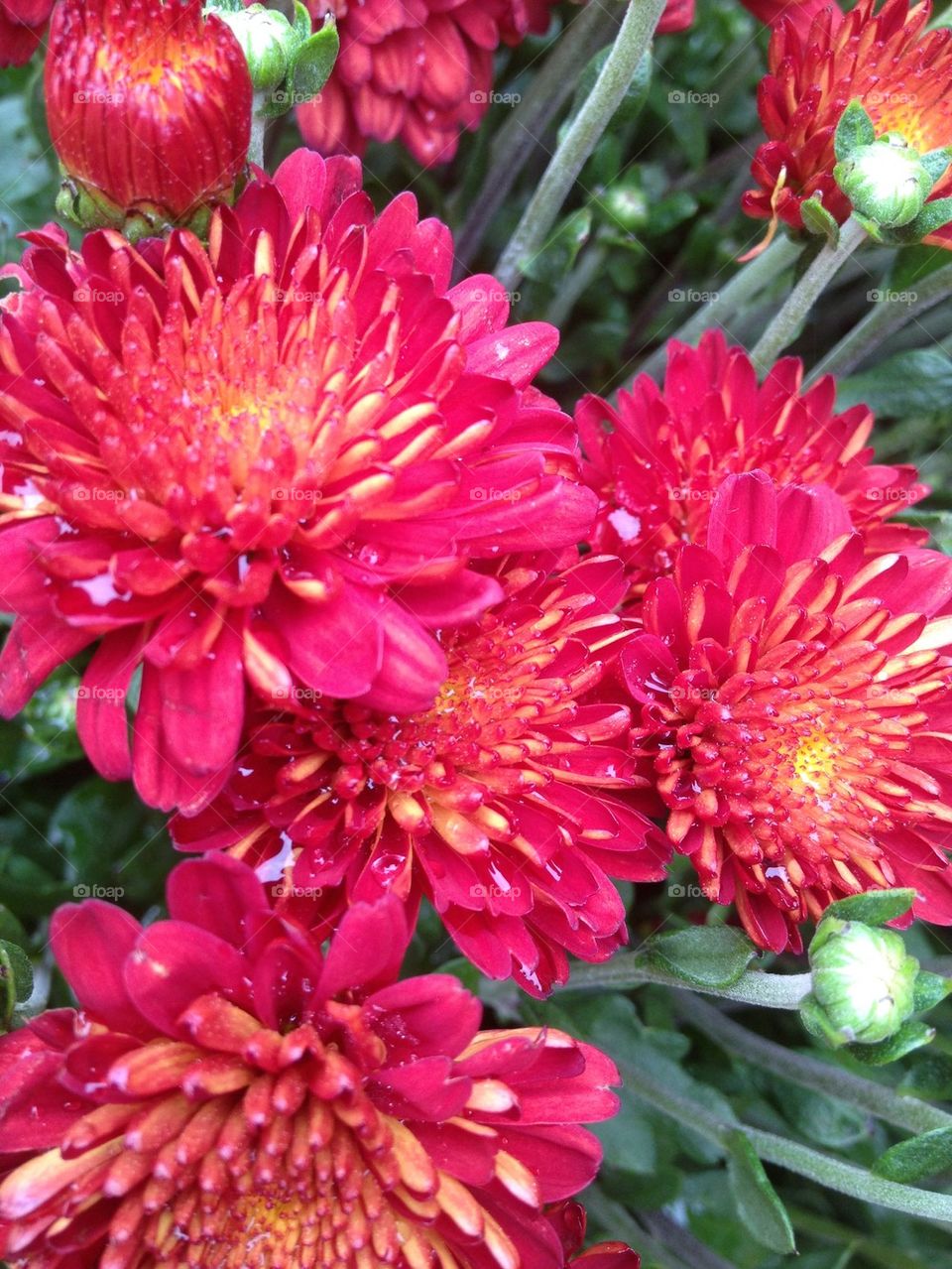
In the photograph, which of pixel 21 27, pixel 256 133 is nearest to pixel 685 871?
pixel 256 133

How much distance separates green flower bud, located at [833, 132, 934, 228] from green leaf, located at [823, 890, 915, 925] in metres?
0.42

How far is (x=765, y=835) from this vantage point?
683 millimetres

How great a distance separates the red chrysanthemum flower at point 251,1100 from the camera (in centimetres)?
55

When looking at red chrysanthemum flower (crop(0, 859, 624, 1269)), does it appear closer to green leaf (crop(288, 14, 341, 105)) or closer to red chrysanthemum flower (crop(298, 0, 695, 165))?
green leaf (crop(288, 14, 341, 105))

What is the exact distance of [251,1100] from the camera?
0.56 m

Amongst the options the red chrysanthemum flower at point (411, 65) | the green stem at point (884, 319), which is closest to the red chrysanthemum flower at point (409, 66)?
the red chrysanthemum flower at point (411, 65)

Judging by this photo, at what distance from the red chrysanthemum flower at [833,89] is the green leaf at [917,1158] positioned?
0.59 metres

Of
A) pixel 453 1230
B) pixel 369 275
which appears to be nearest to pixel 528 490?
pixel 369 275

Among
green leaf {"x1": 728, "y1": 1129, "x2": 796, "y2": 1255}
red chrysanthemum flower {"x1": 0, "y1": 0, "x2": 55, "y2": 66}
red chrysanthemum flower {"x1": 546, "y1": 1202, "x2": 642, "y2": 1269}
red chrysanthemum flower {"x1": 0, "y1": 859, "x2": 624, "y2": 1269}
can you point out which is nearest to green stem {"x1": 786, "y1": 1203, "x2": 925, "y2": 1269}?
green leaf {"x1": 728, "y1": 1129, "x2": 796, "y2": 1255}

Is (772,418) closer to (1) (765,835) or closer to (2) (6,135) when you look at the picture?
(1) (765,835)

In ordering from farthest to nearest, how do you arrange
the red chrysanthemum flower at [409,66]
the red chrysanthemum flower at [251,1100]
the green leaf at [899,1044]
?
the red chrysanthemum flower at [409,66] → the green leaf at [899,1044] → the red chrysanthemum flower at [251,1100]

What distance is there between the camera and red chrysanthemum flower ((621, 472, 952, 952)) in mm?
681

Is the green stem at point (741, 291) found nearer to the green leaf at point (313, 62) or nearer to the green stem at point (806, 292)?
the green stem at point (806, 292)

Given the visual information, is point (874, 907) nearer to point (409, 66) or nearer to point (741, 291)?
point (741, 291)
